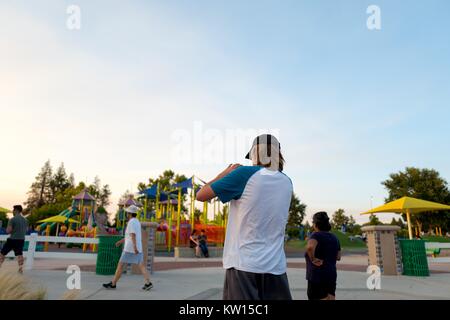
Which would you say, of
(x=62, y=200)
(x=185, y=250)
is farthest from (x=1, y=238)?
(x=62, y=200)

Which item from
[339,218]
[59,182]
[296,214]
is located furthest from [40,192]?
[339,218]

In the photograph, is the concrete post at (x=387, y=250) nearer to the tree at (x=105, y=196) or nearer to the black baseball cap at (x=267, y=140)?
the black baseball cap at (x=267, y=140)

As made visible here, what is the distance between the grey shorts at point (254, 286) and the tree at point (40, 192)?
84413 mm

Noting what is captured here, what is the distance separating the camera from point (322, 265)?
363 centimetres

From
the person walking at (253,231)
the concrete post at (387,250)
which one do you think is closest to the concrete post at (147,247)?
the concrete post at (387,250)

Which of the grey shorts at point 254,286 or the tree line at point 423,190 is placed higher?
the tree line at point 423,190

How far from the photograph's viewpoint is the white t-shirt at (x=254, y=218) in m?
1.88

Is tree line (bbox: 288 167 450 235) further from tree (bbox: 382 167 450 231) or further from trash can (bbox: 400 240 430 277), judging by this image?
trash can (bbox: 400 240 430 277)

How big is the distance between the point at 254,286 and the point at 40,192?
86.7 m

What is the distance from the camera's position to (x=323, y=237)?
376cm

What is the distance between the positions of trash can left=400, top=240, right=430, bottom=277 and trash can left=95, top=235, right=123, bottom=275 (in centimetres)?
831

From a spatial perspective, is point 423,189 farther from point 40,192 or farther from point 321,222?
point 40,192
